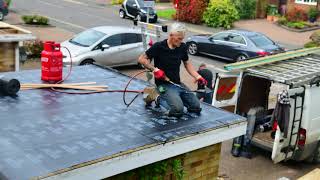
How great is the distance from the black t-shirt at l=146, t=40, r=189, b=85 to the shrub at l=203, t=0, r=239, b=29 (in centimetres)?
2518

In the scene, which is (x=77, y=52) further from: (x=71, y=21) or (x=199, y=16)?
(x=199, y=16)

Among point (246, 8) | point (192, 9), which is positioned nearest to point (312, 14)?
point (246, 8)

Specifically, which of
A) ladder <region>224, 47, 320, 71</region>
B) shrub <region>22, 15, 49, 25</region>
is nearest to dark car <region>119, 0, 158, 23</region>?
shrub <region>22, 15, 49, 25</region>

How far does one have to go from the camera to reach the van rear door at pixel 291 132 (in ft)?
32.2

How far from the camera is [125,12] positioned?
32531mm

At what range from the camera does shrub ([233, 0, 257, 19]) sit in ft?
116

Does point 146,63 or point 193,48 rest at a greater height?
point 146,63

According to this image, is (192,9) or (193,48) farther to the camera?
(192,9)

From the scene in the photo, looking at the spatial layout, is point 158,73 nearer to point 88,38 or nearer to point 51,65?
point 51,65

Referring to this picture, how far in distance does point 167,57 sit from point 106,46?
1124 cm

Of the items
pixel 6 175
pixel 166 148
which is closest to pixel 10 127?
pixel 6 175

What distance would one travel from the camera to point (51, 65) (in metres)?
8.01

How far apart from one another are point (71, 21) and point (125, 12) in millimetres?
4105

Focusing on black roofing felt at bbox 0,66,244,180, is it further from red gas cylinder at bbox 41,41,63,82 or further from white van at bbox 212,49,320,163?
white van at bbox 212,49,320,163
